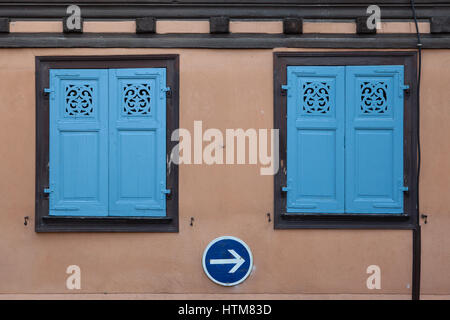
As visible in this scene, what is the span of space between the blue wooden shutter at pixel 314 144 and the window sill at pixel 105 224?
1308 millimetres

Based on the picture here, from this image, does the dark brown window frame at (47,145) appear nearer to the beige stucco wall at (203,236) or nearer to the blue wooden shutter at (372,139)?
the beige stucco wall at (203,236)

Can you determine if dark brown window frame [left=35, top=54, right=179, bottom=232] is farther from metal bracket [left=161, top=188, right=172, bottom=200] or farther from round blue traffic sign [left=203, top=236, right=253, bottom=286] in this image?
round blue traffic sign [left=203, top=236, right=253, bottom=286]

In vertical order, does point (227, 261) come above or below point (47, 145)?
below

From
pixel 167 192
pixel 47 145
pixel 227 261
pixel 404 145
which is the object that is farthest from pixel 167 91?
pixel 404 145

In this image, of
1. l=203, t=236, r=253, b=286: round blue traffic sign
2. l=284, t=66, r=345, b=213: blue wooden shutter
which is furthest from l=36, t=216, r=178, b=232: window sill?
l=284, t=66, r=345, b=213: blue wooden shutter

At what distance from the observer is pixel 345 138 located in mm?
5664

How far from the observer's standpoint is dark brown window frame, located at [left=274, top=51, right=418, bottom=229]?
222 inches

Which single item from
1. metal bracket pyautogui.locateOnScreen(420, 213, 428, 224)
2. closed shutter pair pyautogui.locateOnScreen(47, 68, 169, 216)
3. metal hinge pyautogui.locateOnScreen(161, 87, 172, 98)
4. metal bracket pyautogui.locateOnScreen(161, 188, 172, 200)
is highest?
metal hinge pyautogui.locateOnScreen(161, 87, 172, 98)

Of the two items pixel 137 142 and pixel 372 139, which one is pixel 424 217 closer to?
pixel 372 139

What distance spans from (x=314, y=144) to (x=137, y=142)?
180 cm

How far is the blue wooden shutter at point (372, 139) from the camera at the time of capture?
5.65 meters

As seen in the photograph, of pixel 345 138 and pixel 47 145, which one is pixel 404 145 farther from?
pixel 47 145

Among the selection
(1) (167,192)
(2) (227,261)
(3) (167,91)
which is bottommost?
(2) (227,261)

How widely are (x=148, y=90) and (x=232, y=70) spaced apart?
88 centimetres
